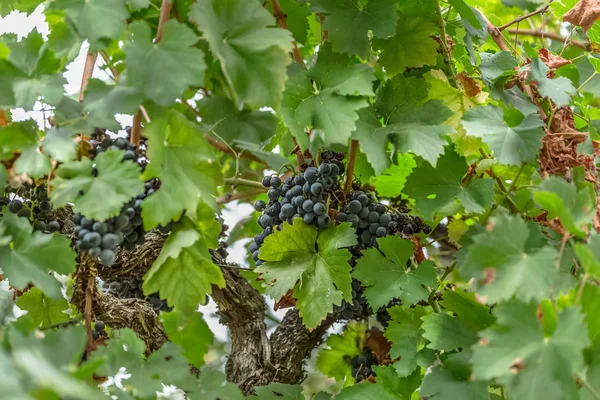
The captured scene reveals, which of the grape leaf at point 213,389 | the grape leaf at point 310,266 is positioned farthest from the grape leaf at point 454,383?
the grape leaf at point 213,389

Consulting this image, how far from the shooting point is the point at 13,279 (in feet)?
2.98

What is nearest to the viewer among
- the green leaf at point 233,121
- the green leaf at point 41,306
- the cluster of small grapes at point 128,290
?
the green leaf at point 233,121

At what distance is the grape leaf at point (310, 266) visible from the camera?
3.76 feet

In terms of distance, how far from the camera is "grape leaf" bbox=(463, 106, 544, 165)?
1102mm

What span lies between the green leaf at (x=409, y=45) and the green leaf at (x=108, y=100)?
52 cm

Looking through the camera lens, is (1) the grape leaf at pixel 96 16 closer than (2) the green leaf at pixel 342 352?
Yes

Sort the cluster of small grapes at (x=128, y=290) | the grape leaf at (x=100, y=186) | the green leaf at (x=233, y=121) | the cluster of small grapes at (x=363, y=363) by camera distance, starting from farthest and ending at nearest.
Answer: the cluster of small grapes at (x=363, y=363), the cluster of small grapes at (x=128, y=290), the green leaf at (x=233, y=121), the grape leaf at (x=100, y=186)

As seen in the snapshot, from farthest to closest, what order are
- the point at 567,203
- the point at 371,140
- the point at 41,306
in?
1. the point at 41,306
2. the point at 371,140
3. the point at 567,203

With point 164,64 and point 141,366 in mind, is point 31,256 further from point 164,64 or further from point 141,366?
point 164,64

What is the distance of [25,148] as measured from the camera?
0.92 m

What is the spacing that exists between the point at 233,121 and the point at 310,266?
307 millimetres

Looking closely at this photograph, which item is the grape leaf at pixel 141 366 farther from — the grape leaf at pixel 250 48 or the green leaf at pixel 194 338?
the green leaf at pixel 194 338

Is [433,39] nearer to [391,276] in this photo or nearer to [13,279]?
[391,276]

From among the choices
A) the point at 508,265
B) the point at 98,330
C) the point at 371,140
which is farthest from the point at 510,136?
the point at 98,330
